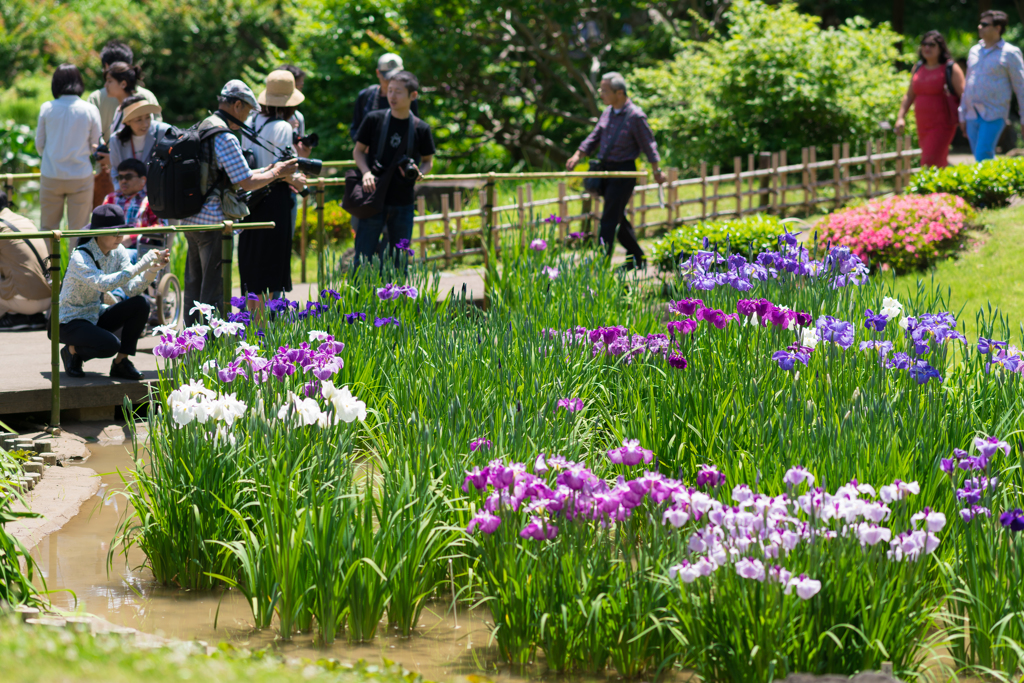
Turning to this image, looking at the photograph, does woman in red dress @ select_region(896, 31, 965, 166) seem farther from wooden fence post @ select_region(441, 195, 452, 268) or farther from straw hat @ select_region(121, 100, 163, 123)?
straw hat @ select_region(121, 100, 163, 123)

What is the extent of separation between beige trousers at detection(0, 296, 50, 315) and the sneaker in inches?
3.4

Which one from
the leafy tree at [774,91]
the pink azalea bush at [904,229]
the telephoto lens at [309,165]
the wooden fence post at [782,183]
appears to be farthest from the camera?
the leafy tree at [774,91]

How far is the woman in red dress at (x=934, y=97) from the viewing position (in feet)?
34.7

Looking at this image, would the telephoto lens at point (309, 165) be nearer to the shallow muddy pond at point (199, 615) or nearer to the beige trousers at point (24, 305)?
the beige trousers at point (24, 305)

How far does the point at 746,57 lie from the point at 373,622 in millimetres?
11531

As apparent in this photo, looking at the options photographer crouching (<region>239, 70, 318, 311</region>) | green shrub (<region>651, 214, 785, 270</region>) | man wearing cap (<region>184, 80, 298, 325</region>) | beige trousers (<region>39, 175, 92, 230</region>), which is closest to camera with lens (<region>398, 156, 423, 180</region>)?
photographer crouching (<region>239, 70, 318, 311</region>)

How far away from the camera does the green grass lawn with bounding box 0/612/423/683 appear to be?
2.28 m

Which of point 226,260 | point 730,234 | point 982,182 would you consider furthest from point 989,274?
point 226,260

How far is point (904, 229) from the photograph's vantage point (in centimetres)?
866

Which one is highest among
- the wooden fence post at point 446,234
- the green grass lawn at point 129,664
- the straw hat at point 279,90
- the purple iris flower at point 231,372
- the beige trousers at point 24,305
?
the straw hat at point 279,90

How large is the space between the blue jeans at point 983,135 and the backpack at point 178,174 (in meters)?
7.55

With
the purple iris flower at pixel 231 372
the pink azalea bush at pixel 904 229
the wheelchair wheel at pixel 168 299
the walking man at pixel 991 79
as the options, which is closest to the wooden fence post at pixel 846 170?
the walking man at pixel 991 79

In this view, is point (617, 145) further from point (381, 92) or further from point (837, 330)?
point (837, 330)

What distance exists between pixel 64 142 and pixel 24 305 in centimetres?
130
